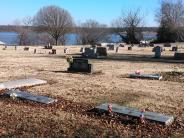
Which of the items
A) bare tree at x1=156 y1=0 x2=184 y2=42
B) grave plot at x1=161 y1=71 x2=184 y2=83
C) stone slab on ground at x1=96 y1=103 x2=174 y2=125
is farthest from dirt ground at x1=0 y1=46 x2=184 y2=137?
bare tree at x1=156 y1=0 x2=184 y2=42

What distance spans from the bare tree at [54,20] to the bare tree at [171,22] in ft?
74.1

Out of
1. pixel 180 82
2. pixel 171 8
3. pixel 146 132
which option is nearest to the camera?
pixel 146 132

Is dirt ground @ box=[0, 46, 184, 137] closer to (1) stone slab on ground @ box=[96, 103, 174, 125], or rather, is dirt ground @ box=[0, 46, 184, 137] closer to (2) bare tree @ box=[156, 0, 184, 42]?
(1) stone slab on ground @ box=[96, 103, 174, 125]

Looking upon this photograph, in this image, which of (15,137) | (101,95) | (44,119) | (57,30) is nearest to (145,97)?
(101,95)

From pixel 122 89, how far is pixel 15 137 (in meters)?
7.12

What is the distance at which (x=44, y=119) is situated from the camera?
1016 cm

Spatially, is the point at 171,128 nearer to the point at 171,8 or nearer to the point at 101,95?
the point at 101,95

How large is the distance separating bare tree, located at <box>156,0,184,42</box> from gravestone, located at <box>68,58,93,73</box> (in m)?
66.0

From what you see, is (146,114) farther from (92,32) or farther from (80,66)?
(92,32)

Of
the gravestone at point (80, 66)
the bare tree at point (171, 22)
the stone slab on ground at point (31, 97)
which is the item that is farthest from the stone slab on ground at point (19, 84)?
the bare tree at point (171, 22)

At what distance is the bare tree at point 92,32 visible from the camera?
317 feet

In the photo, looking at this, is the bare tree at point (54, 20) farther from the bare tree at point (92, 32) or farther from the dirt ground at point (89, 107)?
the dirt ground at point (89, 107)

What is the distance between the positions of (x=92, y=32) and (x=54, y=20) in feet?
38.1

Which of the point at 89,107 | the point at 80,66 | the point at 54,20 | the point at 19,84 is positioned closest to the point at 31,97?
the point at 89,107
